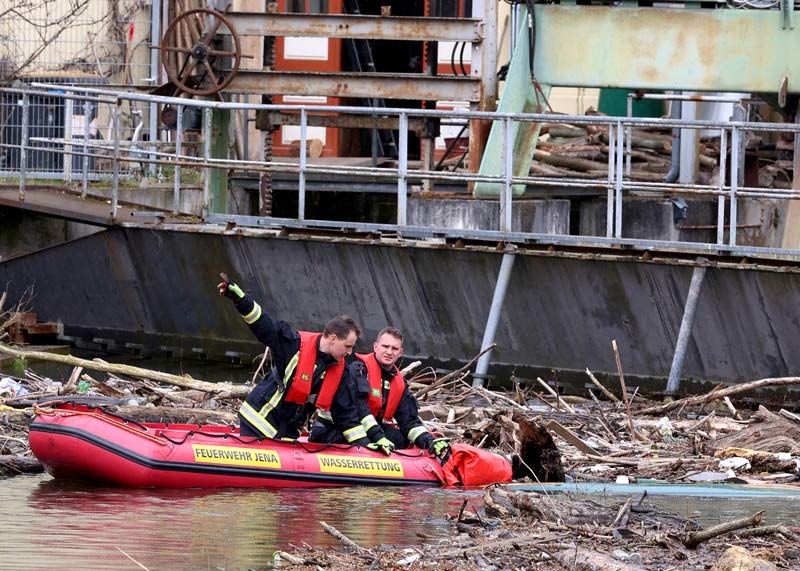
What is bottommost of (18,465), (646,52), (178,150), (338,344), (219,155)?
(18,465)

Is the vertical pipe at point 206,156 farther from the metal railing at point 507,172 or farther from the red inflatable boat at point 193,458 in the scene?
the red inflatable boat at point 193,458

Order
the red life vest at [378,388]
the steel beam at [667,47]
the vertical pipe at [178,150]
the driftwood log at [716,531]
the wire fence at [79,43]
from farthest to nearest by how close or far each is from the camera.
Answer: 1. the wire fence at [79,43]
2. the vertical pipe at [178,150]
3. the steel beam at [667,47]
4. the red life vest at [378,388]
5. the driftwood log at [716,531]

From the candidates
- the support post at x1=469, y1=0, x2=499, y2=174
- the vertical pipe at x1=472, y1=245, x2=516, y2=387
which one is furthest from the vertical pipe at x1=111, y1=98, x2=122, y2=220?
the vertical pipe at x1=472, y1=245, x2=516, y2=387

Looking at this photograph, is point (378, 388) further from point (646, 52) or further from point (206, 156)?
point (646, 52)

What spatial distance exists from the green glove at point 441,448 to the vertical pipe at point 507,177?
16.2 feet

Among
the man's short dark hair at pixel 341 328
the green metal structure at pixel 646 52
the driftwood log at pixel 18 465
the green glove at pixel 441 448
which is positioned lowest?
the driftwood log at pixel 18 465

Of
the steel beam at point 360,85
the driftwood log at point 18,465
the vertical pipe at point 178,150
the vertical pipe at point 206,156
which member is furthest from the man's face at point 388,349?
the steel beam at point 360,85

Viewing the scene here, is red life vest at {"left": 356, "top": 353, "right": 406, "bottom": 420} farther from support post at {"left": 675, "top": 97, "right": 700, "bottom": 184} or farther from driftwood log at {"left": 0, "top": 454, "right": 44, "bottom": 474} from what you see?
support post at {"left": 675, "top": 97, "right": 700, "bottom": 184}

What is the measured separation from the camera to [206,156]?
59.9 feet

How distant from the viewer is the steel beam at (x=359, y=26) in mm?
19125

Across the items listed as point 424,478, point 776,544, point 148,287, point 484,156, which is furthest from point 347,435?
point 148,287

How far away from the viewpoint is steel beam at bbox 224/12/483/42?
62.7 ft

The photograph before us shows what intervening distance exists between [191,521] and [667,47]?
947 cm

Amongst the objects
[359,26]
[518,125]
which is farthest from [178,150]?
[518,125]
